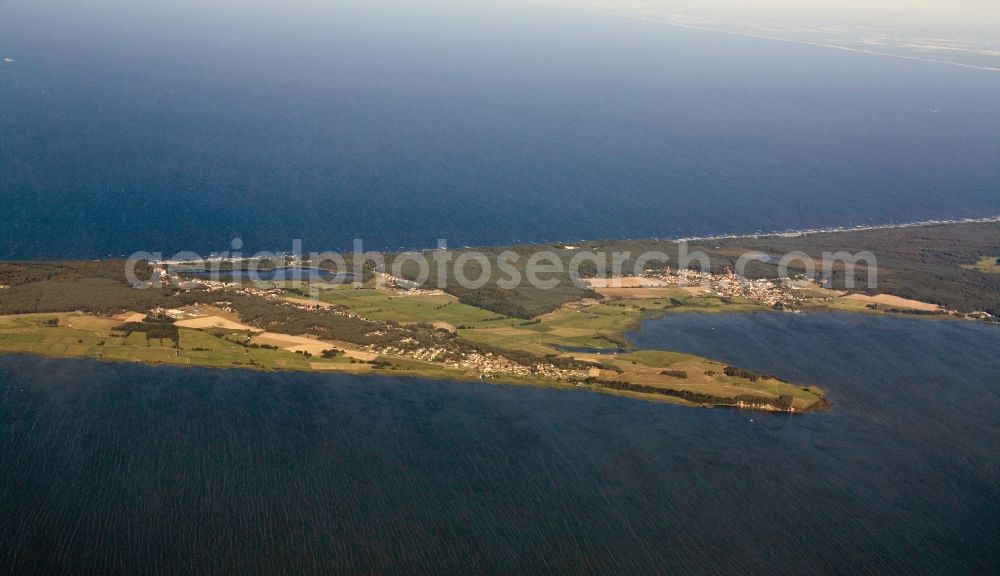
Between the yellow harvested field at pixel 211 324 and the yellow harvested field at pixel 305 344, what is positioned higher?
the yellow harvested field at pixel 211 324

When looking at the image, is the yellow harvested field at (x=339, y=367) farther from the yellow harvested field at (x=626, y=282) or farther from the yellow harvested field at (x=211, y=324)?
the yellow harvested field at (x=626, y=282)

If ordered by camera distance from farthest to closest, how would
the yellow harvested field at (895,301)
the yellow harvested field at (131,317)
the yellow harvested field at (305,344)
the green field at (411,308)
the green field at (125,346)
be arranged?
the yellow harvested field at (895,301), the green field at (411,308), the yellow harvested field at (131,317), the yellow harvested field at (305,344), the green field at (125,346)

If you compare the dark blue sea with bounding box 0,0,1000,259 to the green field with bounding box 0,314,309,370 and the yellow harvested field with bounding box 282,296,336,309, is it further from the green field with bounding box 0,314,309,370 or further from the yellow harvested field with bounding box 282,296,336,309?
the green field with bounding box 0,314,309,370

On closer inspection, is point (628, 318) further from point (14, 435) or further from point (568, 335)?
point (14, 435)

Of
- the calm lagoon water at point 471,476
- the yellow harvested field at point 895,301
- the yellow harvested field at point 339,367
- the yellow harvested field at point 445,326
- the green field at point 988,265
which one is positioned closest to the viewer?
the calm lagoon water at point 471,476

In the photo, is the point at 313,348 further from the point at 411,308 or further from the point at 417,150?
the point at 417,150

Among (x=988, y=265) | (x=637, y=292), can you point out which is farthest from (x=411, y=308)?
(x=988, y=265)

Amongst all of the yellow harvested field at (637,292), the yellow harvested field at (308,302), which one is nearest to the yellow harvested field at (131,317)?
the yellow harvested field at (308,302)

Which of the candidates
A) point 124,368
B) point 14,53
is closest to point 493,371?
point 124,368
